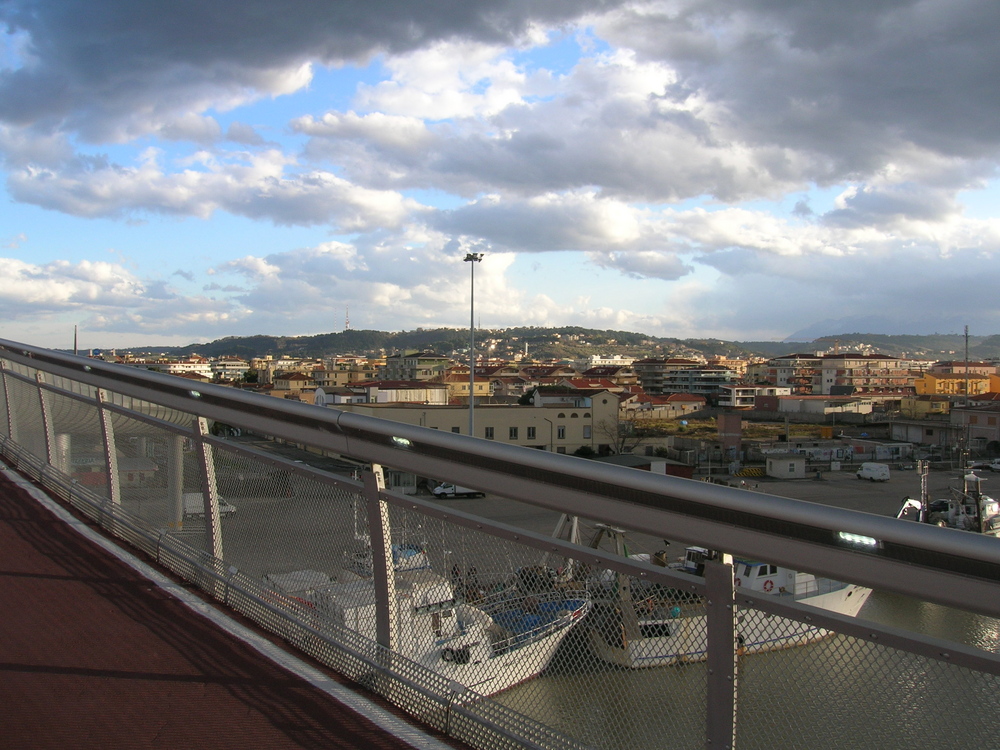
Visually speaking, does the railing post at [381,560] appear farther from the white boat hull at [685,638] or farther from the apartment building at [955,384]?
the apartment building at [955,384]

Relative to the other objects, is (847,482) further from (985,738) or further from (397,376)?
(397,376)

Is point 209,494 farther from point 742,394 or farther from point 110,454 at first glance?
point 742,394

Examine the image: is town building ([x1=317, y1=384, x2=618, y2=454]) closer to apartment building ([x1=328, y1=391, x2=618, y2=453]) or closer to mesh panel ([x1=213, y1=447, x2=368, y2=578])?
apartment building ([x1=328, y1=391, x2=618, y2=453])

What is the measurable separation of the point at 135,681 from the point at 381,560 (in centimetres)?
108

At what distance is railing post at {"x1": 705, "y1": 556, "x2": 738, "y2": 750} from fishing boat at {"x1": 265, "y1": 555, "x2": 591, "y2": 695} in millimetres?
364

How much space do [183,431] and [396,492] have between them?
1.77 m

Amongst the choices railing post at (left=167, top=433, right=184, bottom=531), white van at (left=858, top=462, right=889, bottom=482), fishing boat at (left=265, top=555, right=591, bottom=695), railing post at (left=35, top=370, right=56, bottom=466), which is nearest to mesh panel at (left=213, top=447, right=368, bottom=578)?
fishing boat at (left=265, top=555, right=591, bottom=695)

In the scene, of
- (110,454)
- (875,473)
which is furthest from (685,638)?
(875,473)

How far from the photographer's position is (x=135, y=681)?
2.92 metres

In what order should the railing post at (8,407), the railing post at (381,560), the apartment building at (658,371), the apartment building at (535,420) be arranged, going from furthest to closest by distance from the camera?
the apartment building at (658,371) < the apartment building at (535,420) < the railing post at (8,407) < the railing post at (381,560)

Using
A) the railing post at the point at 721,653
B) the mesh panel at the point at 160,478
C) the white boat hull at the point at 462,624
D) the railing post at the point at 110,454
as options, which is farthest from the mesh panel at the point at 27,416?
the railing post at the point at 721,653

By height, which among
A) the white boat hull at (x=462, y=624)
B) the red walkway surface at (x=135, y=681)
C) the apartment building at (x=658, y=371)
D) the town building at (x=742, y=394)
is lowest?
the town building at (x=742, y=394)

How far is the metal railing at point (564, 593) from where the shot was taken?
158 cm

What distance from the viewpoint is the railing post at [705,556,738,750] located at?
1.84 metres
